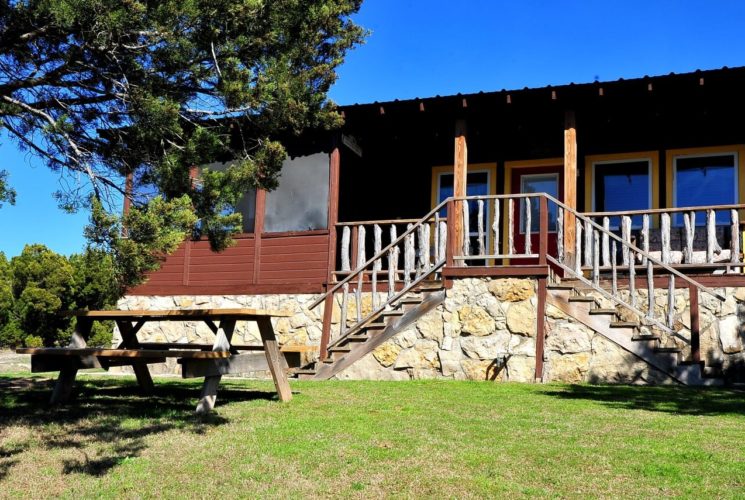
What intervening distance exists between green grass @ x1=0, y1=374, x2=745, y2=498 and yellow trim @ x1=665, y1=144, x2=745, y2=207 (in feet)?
18.6

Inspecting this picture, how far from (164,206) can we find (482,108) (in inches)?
251

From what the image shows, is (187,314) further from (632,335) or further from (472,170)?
(472,170)

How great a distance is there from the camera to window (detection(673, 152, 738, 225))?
39.6ft

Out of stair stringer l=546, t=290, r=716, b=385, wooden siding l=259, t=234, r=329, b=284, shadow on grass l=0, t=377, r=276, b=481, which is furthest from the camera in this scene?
wooden siding l=259, t=234, r=329, b=284

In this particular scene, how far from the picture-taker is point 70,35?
6.10 meters

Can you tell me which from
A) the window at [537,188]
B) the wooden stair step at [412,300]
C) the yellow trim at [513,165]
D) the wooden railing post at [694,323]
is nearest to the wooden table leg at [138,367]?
the wooden stair step at [412,300]

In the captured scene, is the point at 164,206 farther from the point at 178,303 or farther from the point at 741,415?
the point at 178,303

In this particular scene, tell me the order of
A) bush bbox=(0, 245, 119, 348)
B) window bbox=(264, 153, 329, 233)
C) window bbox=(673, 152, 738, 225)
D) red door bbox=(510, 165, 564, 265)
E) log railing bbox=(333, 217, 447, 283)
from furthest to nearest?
bush bbox=(0, 245, 119, 348) < red door bbox=(510, 165, 564, 265) < window bbox=(264, 153, 329, 233) < window bbox=(673, 152, 738, 225) < log railing bbox=(333, 217, 447, 283)

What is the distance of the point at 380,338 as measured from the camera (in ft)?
32.0

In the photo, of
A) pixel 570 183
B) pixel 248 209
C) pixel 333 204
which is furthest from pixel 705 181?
pixel 248 209

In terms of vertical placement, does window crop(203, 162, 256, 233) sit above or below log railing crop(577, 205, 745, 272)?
above

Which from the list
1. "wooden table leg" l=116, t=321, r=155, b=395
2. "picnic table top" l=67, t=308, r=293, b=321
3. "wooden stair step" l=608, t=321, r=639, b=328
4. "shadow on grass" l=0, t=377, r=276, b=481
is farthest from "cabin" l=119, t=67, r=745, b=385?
"wooden table leg" l=116, t=321, r=155, b=395

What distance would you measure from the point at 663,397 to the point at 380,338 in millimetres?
3539

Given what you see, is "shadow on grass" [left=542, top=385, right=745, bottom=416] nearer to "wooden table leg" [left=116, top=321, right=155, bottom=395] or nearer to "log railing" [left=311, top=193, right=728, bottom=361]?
"log railing" [left=311, top=193, right=728, bottom=361]
